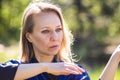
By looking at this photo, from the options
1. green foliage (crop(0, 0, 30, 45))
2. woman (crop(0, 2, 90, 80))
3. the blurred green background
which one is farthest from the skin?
green foliage (crop(0, 0, 30, 45))

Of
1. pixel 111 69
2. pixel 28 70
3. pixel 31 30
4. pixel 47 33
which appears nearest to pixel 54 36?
pixel 47 33

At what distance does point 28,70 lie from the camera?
354cm

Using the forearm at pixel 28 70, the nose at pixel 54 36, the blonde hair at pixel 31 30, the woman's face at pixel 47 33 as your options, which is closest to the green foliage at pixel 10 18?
the blonde hair at pixel 31 30

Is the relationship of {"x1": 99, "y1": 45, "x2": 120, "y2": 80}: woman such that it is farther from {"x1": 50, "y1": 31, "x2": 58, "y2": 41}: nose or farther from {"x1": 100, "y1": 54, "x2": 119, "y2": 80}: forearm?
{"x1": 50, "y1": 31, "x2": 58, "y2": 41}: nose

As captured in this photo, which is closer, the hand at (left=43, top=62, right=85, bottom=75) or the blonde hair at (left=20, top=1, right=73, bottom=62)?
the hand at (left=43, top=62, right=85, bottom=75)

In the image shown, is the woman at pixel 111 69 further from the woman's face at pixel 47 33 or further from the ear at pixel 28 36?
the ear at pixel 28 36

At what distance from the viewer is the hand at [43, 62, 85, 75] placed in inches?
135

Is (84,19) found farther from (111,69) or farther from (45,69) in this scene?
(45,69)

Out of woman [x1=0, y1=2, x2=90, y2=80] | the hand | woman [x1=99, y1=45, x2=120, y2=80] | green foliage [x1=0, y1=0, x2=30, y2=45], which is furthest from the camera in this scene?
green foliage [x1=0, y1=0, x2=30, y2=45]

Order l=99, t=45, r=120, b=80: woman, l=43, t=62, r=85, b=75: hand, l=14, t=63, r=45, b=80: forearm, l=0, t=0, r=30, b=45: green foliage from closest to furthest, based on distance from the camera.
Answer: l=43, t=62, r=85, b=75: hand < l=14, t=63, r=45, b=80: forearm < l=99, t=45, r=120, b=80: woman < l=0, t=0, r=30, b=45: green foliage

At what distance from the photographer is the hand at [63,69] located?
3.42 metres

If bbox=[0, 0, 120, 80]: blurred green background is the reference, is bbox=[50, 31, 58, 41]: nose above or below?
above

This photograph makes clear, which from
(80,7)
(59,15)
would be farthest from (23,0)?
(59,15)

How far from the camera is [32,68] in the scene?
3.53m
